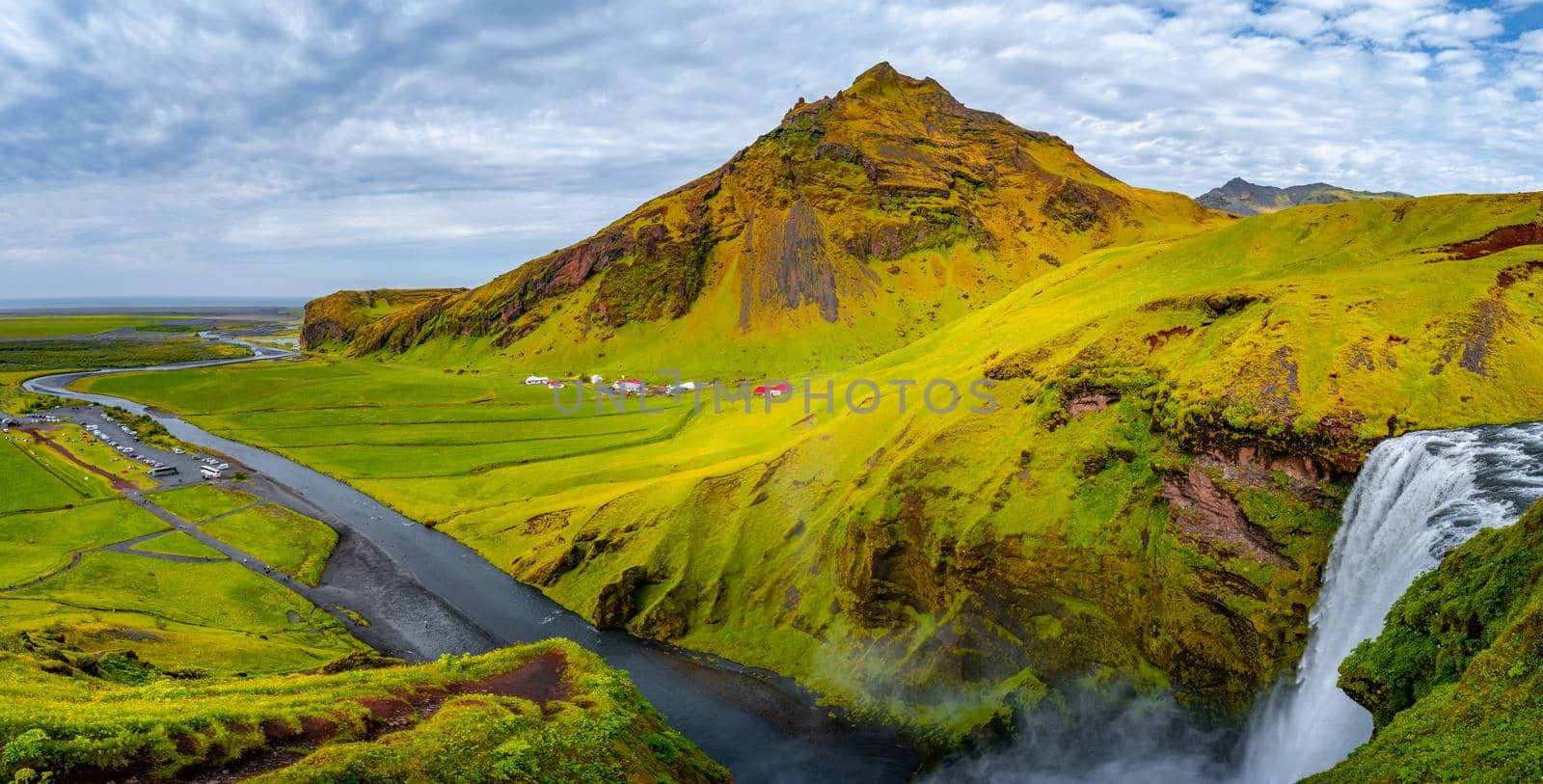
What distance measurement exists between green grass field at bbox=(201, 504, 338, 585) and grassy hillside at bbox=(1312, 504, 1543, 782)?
82.7 m

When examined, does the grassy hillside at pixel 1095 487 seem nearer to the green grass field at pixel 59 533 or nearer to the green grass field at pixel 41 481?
the green grass field at pixel 59 533

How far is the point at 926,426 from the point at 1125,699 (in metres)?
27.7

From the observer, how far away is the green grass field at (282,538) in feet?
252

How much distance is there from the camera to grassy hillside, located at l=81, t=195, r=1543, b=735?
132 feet

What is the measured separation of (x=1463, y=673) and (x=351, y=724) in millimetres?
36827

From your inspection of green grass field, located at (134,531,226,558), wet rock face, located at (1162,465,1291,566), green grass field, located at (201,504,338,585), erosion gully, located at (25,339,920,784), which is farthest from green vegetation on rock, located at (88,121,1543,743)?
green grass field, located at (134,531,226,558)

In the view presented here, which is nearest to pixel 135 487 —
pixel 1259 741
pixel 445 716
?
pixel 445 716

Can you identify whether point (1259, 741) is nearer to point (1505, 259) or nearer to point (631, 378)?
point (1505, 259)

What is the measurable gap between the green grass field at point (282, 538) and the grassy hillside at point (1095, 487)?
493 inches

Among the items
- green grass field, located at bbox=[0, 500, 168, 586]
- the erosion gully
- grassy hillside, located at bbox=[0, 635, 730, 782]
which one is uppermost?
grassy hillside, located at bbox=[0, 635, 730, 782]

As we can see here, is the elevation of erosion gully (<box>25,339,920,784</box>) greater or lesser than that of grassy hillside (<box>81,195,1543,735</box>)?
lesser

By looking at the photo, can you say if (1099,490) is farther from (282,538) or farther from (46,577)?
(46,577)

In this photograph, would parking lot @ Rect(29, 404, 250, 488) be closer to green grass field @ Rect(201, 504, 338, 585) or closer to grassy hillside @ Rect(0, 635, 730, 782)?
green grass field @ Rect(201, 504, 338, 585)

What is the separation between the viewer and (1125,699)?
4428 centimetres
